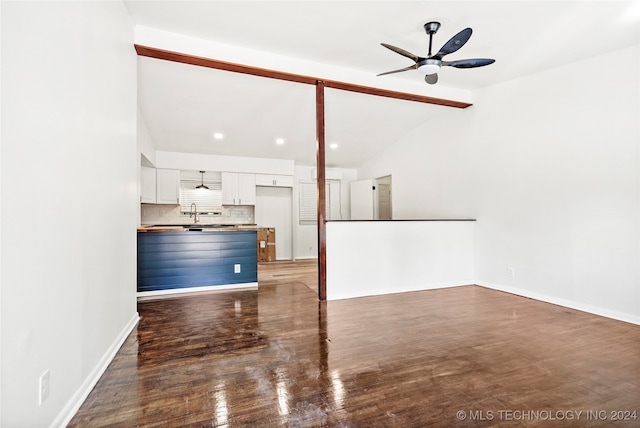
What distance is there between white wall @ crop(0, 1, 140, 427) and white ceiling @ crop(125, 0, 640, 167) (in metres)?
1.20

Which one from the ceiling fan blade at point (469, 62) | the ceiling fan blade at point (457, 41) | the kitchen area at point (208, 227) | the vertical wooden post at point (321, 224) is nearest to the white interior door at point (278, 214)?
the kitchen area at point (208, 227)

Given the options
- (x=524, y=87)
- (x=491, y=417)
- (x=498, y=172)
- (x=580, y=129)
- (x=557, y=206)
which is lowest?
(x=491, y=417)

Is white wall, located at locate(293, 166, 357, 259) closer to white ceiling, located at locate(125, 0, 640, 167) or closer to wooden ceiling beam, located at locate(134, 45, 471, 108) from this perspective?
white ceiling, located at locate(125, 0, 640, 167)

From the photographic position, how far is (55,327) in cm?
150

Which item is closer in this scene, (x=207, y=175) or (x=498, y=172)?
(x=498, y=172)

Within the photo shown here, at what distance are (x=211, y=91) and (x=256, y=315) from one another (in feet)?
10.2

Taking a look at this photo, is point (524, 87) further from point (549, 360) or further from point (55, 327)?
point (55, 327)

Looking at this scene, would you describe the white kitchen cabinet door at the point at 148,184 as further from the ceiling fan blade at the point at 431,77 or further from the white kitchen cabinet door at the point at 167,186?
the ceiling fan blade at the point at 431,77

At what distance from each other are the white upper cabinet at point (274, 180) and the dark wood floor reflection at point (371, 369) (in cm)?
395

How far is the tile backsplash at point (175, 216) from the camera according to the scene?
642cm

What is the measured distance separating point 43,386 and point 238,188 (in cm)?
567

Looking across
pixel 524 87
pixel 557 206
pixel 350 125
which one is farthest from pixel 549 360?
pixel 350 125

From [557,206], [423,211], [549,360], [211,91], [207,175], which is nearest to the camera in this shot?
[549,360]

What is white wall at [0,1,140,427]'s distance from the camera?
119 centimetres
